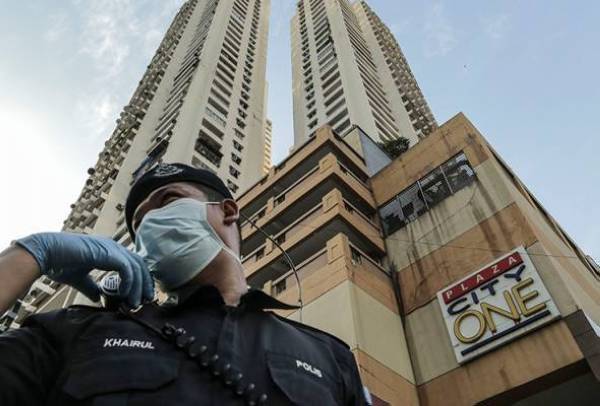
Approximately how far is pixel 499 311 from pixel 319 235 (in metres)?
6.08

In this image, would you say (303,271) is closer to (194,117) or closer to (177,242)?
(177,242)

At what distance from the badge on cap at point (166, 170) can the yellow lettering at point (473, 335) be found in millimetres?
9679

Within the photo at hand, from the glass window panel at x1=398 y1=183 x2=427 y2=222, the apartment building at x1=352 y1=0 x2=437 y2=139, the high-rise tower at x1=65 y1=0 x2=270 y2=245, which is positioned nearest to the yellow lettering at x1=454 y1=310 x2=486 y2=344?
the glass window panel at x1=398 y1=183 x2=427 y2=222

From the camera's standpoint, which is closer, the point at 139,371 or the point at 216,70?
the point at 139,371

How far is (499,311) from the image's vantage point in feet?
35.3

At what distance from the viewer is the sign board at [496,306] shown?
10172mm

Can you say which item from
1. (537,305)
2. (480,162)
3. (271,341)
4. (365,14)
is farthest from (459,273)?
(365,14)

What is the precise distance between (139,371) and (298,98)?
43.4 meters

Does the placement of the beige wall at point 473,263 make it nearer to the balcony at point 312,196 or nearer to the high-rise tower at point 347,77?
the balcony at point 312,196

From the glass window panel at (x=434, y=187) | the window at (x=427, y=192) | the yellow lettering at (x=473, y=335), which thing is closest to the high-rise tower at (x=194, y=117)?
the window at (x=427, y=192)

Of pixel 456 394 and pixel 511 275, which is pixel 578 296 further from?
pixel 456 394

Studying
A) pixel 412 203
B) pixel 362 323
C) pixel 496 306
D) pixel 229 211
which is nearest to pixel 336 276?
pixel 362 323

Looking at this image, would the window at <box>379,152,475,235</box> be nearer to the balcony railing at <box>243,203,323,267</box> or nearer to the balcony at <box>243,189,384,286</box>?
the balcony at <box>243,189,384,286</box>

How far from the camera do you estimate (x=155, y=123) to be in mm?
38188
